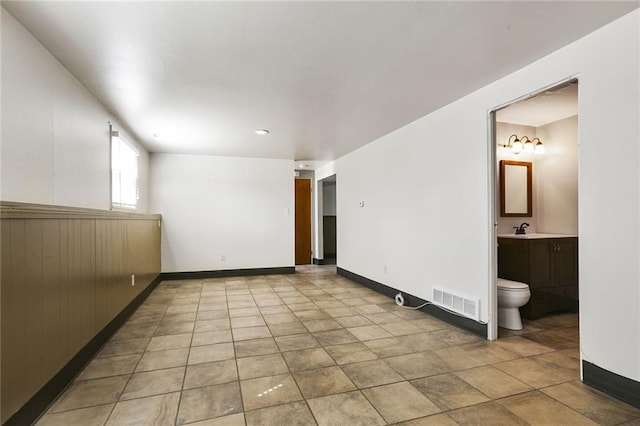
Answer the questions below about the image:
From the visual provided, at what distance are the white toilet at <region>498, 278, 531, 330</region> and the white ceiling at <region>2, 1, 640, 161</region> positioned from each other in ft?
6.25

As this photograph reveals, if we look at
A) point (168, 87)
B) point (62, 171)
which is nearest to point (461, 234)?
point (168, 87)

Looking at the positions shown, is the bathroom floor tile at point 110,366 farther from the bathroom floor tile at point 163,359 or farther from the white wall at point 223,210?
the white wall at point 223,210

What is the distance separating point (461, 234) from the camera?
3082mm

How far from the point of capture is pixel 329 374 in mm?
2195

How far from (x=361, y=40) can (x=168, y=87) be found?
176 centimetres

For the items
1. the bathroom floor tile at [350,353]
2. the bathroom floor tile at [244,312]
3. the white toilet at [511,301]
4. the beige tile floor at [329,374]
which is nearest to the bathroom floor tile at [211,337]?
the beige tile floor at [329,374]

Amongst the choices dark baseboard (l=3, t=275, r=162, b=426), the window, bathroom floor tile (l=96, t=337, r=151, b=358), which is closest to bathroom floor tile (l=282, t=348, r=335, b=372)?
bathroom floor tile (l=96, t=337, r=151, b=358)

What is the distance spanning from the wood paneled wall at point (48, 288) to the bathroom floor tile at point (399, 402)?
1809 mm

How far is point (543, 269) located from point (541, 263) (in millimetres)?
74

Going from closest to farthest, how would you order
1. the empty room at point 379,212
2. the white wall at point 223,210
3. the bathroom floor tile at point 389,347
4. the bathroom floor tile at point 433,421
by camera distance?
1. the bathroom floor tile at point 433,421
2. the empty room at point 379,212
3. the bathroom floor tile at point 389,347
4. the white wall at point 223,210

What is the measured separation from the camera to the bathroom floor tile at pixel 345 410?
169 centimetres

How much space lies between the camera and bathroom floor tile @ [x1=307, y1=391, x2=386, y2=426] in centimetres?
169

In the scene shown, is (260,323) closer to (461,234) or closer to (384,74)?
(461,234)

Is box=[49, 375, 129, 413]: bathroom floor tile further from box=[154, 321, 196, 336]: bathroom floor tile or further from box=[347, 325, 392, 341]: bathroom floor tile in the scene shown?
box=[347, 325, 392, 341]: bathroom floor tile
